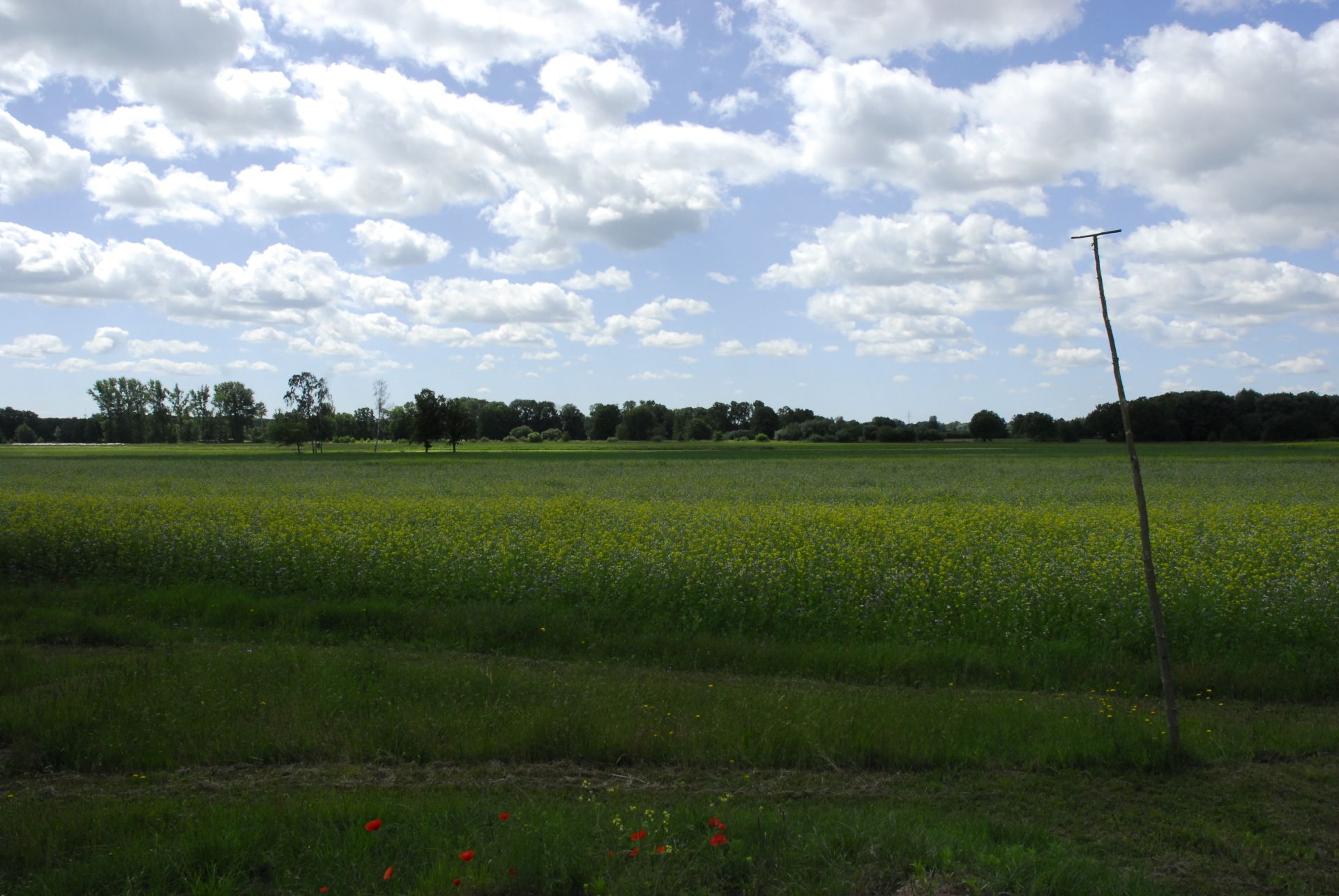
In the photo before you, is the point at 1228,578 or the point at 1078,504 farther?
the point at 1078,504

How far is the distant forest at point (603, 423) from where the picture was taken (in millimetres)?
107062

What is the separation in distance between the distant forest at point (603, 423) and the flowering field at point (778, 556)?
81.4 metres

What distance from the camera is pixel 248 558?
1555 cm

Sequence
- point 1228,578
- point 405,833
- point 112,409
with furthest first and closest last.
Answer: point 112,409, point 1228,578, point 405,833

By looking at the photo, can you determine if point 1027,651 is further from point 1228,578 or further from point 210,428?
point 210,428

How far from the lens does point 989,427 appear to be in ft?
454

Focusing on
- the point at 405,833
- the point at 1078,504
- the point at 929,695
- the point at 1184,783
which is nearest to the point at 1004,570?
the point at 929,695

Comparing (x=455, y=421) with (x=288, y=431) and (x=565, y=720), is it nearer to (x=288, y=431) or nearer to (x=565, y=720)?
(x=288, y=431)

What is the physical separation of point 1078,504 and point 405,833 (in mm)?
27996

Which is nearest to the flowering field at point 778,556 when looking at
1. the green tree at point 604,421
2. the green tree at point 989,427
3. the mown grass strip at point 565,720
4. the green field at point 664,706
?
the green field at point 664,706

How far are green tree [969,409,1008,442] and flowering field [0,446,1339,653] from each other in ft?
→ 365

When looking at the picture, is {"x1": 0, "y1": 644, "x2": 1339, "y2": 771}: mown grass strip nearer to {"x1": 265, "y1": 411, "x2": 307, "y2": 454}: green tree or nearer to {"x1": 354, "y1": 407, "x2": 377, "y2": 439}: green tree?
{"x1": 265, "y1": 411, "x2": 307, "y2": 454}: green tree

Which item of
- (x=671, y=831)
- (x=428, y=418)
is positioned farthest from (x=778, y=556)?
(x=428, y=418)

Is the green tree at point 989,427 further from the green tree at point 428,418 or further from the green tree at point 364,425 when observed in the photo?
the green tree at point 364,425
